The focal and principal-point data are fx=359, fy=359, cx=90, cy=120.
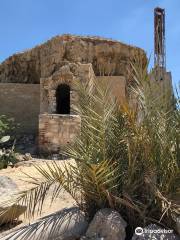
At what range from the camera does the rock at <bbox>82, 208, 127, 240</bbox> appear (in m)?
3.80

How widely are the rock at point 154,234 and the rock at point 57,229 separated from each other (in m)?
0.70

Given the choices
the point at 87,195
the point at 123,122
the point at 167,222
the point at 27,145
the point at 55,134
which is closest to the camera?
the point at 167,222

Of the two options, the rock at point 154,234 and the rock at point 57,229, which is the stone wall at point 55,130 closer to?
the rock at point 57,229

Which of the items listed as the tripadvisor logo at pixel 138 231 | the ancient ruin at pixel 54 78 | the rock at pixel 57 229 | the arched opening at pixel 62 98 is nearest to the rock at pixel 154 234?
the tripadvisor logo at pixel 138 231

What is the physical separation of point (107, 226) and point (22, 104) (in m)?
13.1

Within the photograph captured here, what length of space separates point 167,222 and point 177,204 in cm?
23

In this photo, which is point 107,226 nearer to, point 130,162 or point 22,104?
point 130,162

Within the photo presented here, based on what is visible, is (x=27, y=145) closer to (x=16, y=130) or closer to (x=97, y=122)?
(x=16, y=130)

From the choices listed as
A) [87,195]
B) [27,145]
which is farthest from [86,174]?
[27,145]

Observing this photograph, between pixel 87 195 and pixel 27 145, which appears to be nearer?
pixel 87 195

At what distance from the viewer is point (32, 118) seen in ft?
53.7

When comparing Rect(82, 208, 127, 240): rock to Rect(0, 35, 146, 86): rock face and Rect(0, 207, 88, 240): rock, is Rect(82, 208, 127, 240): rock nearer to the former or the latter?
Rect(0, 207, 88, 240): rock

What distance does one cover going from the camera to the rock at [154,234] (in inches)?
144

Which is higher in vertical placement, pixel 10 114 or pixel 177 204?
pixel 10 114
